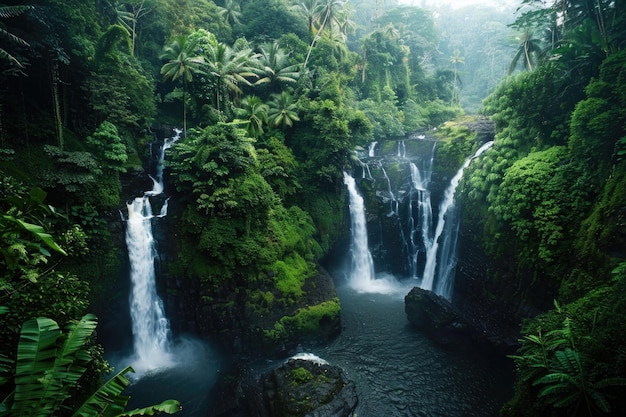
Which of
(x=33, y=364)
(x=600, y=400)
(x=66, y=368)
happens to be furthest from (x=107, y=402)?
(x=600, y=400)

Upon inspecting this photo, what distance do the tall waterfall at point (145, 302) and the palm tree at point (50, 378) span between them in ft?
30.0

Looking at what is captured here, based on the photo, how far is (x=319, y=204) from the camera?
20172mm

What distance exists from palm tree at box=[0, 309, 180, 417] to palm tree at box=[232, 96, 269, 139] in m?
15.0

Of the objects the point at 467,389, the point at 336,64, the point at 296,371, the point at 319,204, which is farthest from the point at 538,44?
the point at 296,371

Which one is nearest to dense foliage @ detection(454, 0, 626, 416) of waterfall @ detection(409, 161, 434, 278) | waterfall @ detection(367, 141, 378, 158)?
waterfall @ detection(409, 161, 434, 278)

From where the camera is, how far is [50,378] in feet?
14.6

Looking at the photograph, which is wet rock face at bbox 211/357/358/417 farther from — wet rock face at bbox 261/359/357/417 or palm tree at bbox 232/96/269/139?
palm tree at bbox 232/96/269/139

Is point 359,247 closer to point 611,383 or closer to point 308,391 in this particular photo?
point 308,391

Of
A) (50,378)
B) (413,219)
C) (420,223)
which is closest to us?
(50,378)

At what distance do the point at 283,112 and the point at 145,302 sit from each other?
42.2ft

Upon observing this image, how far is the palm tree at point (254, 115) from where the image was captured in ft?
62.0

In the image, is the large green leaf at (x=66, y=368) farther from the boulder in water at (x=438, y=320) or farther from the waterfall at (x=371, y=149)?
the waterfall at (x=371, y=149)

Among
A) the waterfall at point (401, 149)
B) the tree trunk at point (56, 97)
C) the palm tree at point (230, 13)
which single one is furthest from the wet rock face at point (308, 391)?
the palm tree at point (230, 13)

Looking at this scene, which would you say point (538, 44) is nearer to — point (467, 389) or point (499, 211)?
point (499, 211)
